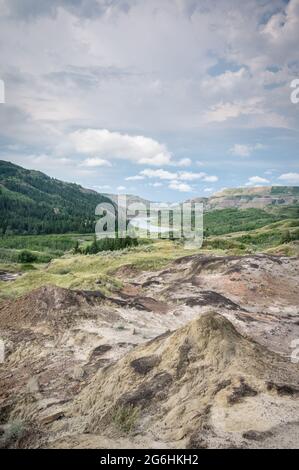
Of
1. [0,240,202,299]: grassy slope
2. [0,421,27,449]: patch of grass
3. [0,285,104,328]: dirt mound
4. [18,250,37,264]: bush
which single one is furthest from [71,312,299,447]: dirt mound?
[18,250,37,264]: bush

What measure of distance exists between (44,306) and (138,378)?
13960 mm

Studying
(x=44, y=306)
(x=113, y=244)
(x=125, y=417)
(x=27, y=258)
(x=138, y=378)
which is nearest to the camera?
(x=125, y=417)

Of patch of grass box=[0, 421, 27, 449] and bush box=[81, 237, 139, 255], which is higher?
bush box=[81, 237, 139, 255]

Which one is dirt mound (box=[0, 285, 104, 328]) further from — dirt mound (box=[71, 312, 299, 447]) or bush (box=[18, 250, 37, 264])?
bush (box=[18, 250, 37, 264])

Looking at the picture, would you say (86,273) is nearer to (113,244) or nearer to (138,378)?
(138,378)

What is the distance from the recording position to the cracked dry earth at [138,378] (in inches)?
435

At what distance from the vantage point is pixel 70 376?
691 inches

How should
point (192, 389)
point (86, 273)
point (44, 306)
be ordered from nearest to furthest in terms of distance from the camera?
1. point (192, 389)
2. point (44, 306)
3. point (86, 273)

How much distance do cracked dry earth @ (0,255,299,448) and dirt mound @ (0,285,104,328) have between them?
9 cm

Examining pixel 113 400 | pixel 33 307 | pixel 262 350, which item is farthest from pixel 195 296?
pixel 113 400

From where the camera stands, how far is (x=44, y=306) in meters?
26.8

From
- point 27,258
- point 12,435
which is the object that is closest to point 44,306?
point 12,435

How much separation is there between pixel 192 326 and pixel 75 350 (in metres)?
8.27

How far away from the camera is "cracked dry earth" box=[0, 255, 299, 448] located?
11.0 m
